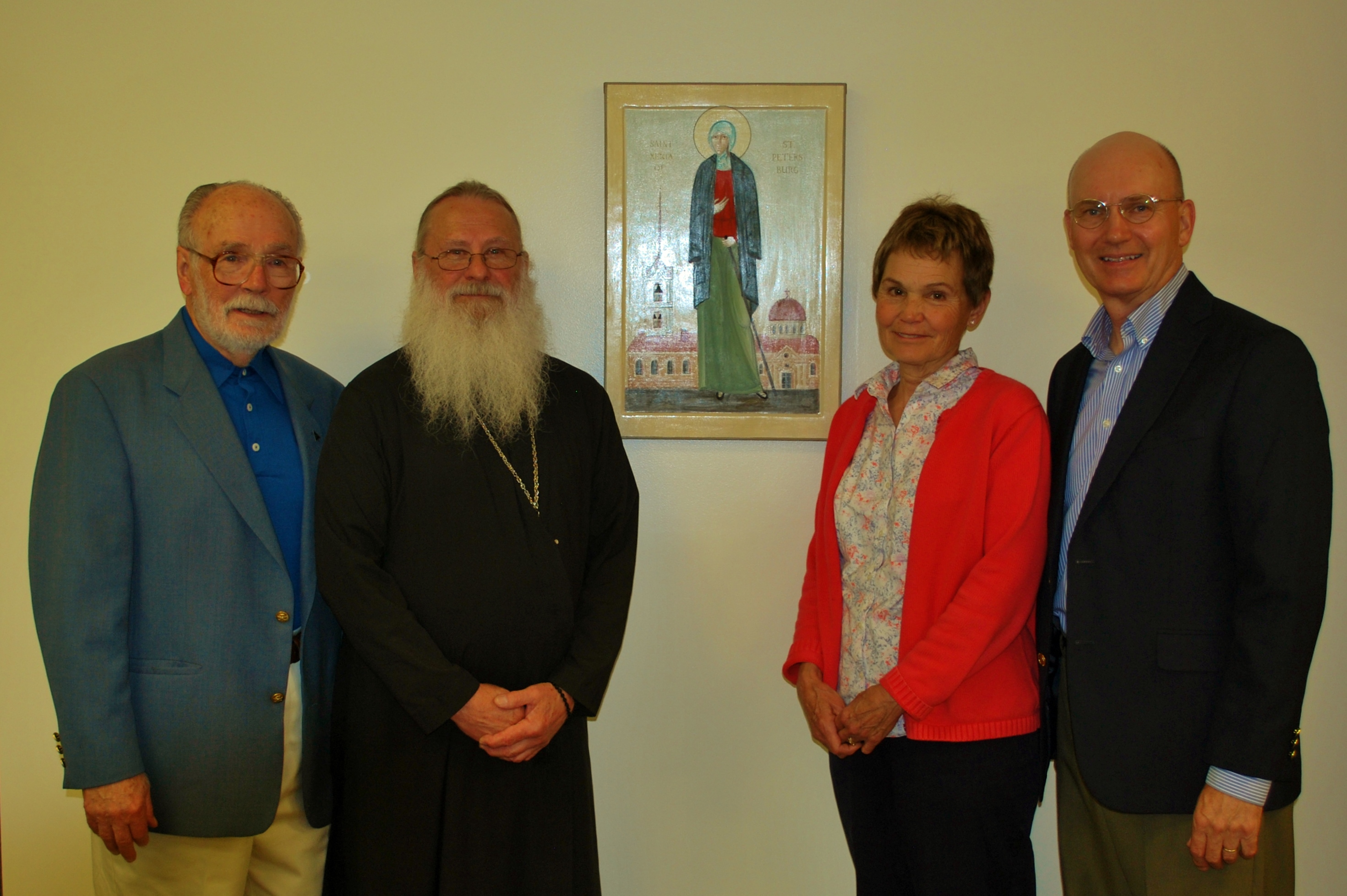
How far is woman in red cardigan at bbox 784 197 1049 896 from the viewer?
5.83 ft

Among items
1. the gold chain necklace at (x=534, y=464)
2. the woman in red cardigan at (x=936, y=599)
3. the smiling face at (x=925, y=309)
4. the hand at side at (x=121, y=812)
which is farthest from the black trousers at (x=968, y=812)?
the hand at side at (x=121, y=812)

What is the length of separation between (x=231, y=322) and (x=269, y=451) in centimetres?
31

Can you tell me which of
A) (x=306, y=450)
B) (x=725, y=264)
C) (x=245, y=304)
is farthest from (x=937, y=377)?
(x=245, y=304)

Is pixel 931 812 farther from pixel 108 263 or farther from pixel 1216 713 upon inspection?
pixel 108 263

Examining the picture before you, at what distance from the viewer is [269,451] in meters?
1.99

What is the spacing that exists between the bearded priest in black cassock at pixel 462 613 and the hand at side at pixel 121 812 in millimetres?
392

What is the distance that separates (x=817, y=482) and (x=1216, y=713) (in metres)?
1.24

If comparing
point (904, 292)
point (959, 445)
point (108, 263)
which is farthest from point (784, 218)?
point (108, 263)

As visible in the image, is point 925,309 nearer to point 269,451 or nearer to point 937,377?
point 937,377

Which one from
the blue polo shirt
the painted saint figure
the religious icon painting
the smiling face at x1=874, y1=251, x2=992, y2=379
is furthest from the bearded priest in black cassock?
the smiling face at x1=874, y1=251, x2=992, y2=379

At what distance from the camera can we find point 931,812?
1.80 meters

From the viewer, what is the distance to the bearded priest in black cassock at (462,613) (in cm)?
187

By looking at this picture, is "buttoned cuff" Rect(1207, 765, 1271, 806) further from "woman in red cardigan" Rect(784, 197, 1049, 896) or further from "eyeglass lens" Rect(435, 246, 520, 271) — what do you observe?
"eyeglass lens" Rect(435, 246, 520, 271)

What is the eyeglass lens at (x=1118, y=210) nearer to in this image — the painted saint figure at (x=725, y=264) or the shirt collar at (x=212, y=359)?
the painted saint figure at (x=725, y=264)
